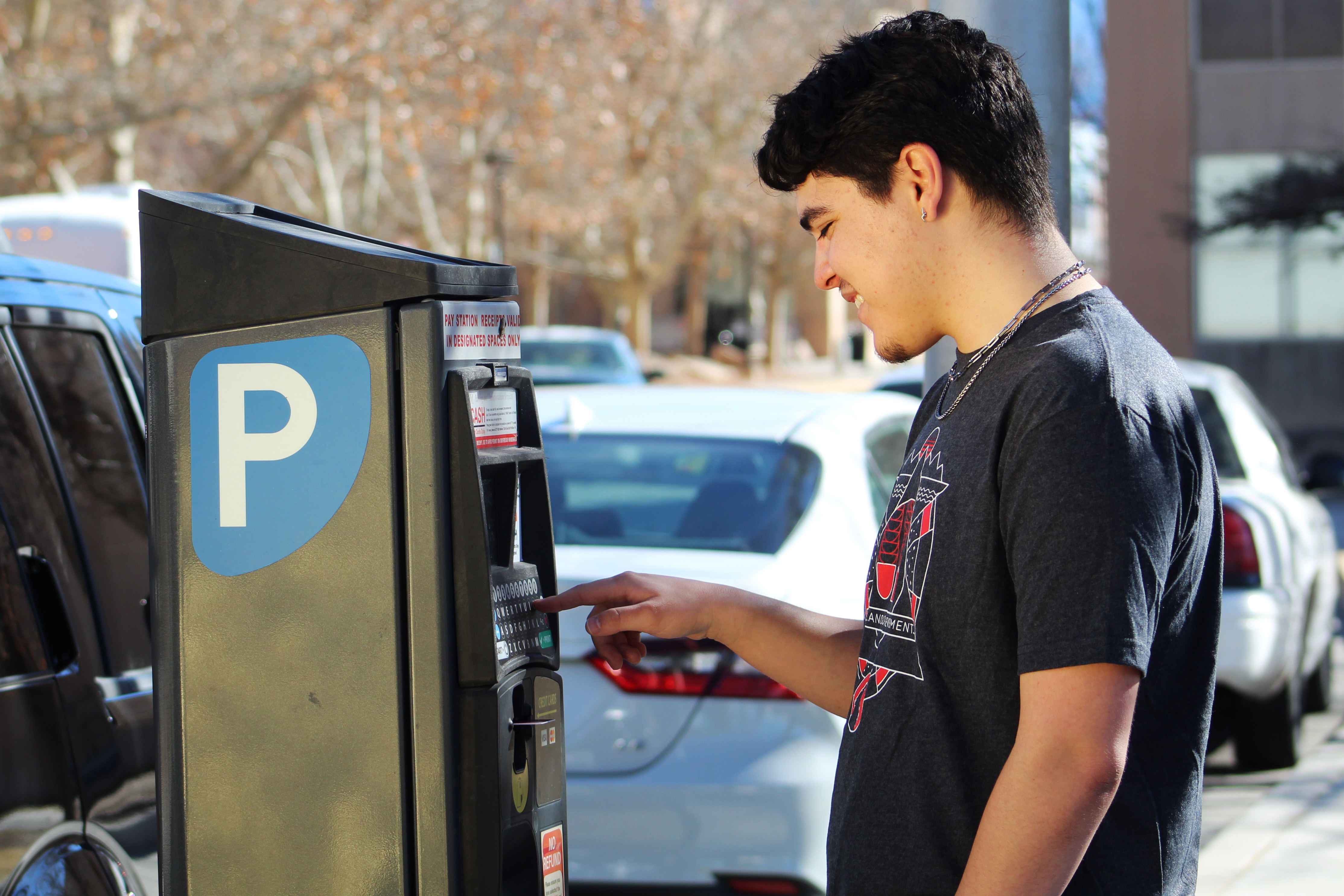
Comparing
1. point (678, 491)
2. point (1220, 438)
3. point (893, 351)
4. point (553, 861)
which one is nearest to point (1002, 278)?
point (893, 351)

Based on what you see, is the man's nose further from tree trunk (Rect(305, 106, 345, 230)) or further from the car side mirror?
tree trunk (Rect(305, 106, 345, 230))

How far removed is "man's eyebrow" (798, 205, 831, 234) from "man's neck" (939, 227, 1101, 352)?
0.63 ft

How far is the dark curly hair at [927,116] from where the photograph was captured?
5.66 feet

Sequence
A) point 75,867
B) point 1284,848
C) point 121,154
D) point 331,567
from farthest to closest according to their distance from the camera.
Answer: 1. point 121,154
2. point 1284,848
3. point 75,867
4. point 331,567

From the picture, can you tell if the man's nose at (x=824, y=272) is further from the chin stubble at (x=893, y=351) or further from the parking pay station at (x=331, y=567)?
the parking pay station at (x=331, y=567)

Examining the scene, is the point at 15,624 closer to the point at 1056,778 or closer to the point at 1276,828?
the point at 1056,778

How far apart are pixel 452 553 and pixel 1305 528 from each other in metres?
5.91

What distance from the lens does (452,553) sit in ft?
6.61

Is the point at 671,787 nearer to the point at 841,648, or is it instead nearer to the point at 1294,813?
the point at 841,648

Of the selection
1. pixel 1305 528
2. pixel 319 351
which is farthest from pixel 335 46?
pixel 319 351

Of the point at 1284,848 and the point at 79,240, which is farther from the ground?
the point at 79,240

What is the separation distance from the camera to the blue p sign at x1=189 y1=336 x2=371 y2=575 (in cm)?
202

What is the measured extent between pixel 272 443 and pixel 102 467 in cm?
113

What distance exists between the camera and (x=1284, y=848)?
4.87 m
